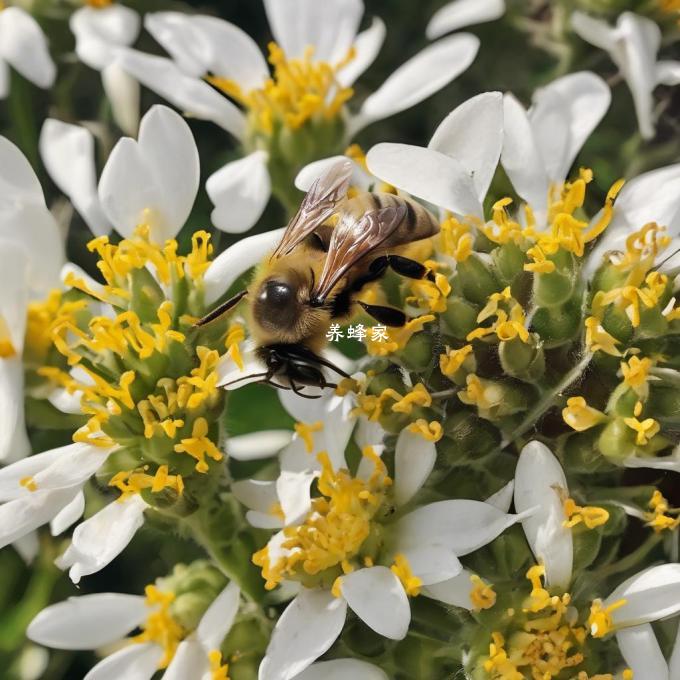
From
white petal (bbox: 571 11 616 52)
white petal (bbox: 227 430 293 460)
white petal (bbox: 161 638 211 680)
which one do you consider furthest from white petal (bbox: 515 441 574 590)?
white petal (bbox: 571 11 616 52)

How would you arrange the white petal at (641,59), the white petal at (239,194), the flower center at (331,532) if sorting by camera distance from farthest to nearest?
the white petal at (641,59)
the white petal at (239,194)
the flower center at (331,532)

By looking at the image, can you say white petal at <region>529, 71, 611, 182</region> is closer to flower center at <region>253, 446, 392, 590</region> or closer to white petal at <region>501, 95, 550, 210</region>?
white petal at <region>501, 95, 550, 210</region>

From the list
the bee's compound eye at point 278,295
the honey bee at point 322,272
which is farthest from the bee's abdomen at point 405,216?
the bee's compound eye at point 278,295

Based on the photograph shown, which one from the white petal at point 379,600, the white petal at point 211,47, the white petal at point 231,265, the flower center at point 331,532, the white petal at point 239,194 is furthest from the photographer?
the white petal at point 211,47

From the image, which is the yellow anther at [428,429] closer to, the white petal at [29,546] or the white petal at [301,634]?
the white petal at [301,634]

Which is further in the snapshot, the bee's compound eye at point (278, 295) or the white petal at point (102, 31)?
the white petal at point (102, 31)

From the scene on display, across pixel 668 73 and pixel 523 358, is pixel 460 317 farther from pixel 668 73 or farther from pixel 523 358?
pixel 668 73

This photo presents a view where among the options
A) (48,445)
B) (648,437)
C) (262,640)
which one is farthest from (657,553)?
(48,445)
